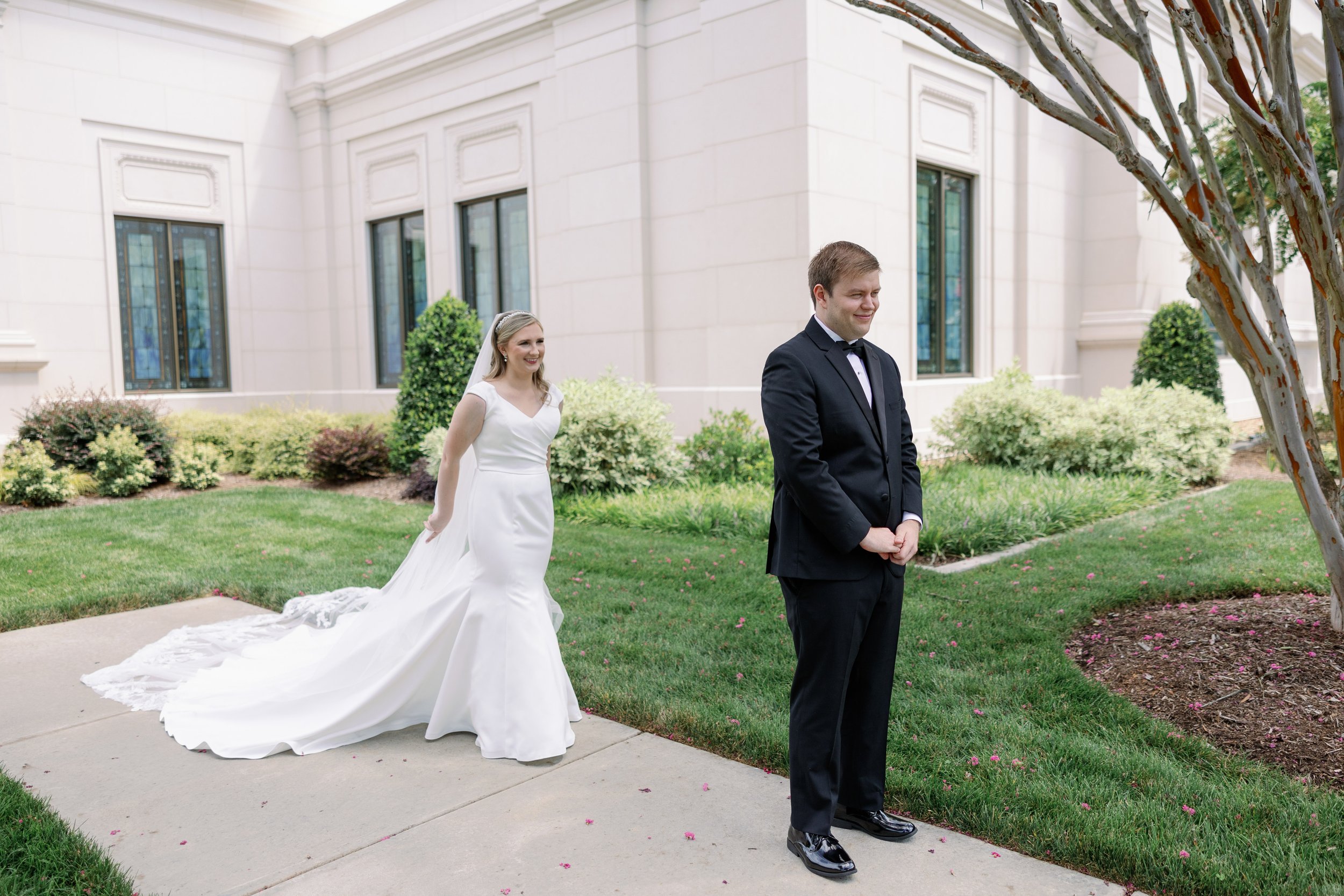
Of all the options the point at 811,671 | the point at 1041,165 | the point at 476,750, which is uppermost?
the point at 1041,165

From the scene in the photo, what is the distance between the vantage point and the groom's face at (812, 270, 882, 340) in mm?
3342

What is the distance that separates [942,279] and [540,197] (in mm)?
5842

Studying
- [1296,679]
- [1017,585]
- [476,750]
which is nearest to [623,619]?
[476,750]

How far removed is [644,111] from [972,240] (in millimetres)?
5152

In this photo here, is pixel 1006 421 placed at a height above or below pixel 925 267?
below

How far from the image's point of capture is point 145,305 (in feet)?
52.8

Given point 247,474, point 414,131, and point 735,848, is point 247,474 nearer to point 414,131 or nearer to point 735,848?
point 414,131

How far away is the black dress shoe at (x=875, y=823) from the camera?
352 centimetres

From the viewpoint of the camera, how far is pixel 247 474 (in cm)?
1458

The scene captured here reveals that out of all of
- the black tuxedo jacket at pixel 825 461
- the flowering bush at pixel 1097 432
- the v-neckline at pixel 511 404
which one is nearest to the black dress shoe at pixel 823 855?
the black tuxedo jacket at pixel 825 461

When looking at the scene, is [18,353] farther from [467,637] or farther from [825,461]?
[825,461]

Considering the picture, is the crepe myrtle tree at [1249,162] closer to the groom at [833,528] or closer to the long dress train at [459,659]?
the groom at [833,528]

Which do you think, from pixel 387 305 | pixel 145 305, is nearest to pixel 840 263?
pixel 387 305

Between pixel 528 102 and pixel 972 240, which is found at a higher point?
pixel 528 102
